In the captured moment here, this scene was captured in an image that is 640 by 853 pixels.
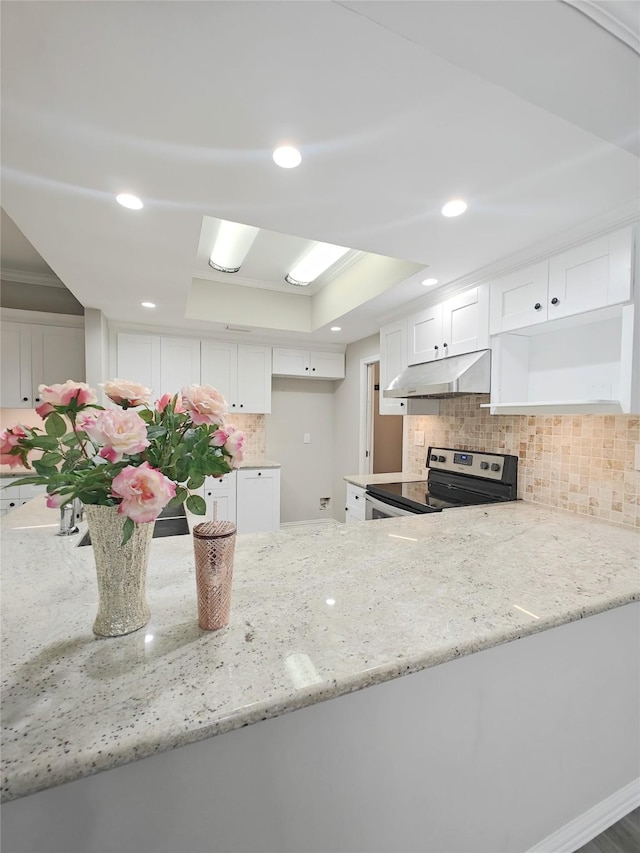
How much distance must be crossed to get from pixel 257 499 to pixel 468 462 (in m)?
2.25

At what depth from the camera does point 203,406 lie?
0.73m

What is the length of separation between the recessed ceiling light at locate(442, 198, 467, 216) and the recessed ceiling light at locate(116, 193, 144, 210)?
1.33m

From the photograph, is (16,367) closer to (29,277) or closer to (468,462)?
(29,277)

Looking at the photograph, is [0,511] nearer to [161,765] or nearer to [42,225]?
[42,225]

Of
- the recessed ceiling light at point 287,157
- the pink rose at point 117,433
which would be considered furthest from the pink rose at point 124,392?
the recessed ceiling light at point 287,157

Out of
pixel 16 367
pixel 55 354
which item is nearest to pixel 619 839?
pixel 55 354

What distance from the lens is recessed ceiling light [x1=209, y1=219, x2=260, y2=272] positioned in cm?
257

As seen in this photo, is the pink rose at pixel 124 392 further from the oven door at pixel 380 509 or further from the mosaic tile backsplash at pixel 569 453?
the mosaic tile backsplash at pixel 569 453

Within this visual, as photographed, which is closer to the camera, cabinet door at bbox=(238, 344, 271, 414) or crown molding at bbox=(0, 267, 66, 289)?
crown molding at bbox=(0, 267, 66, 289)

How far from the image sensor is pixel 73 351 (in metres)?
3.40

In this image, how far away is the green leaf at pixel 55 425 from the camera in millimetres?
684

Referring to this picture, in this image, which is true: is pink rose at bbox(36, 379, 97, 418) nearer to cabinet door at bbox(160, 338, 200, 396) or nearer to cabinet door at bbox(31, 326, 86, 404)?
cabinet door at bbox(160, 338, 200, 396)

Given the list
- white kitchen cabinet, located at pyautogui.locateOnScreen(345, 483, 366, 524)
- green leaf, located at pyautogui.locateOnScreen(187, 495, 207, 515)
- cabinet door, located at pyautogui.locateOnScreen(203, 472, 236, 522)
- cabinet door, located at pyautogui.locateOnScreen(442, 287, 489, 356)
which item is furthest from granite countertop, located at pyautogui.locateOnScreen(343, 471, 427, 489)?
green leaf, located at pyautogui.locateOnScreen(187, 495, 207, 515)

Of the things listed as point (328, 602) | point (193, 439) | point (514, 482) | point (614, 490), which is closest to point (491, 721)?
point (328, 602)
